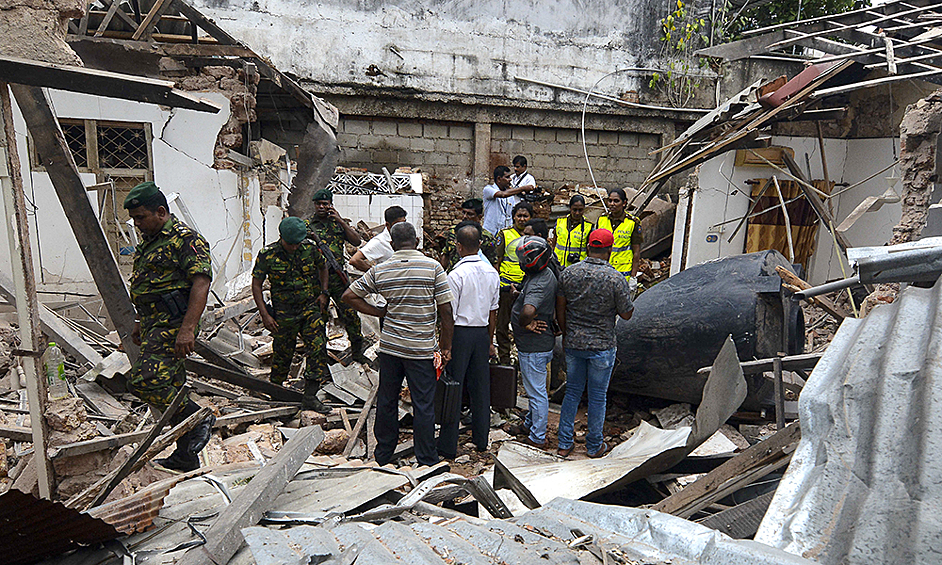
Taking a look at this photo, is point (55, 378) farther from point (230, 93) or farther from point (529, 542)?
point (230, 93)

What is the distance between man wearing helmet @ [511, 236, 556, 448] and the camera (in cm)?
436

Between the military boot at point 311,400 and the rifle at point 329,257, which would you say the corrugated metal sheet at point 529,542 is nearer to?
the military boot at point 311,400

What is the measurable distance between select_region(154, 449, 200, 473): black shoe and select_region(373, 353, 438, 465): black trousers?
1.21 m

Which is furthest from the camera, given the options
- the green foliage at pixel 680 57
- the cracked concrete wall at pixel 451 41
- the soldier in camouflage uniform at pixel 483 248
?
the green foliage at pixel 680 57

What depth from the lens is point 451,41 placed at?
35.4 ft

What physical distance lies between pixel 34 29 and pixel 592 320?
363cm

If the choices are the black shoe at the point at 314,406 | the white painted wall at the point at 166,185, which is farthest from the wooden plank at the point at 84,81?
the white painted wall at the point at 166,185

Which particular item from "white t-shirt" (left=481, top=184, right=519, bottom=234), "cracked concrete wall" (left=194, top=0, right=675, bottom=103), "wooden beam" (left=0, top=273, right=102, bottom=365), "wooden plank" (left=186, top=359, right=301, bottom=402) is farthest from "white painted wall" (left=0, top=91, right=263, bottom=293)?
"white t-shirt" (left=481, top=184, right=519, bottom=234)

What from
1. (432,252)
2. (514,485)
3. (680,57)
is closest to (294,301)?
(514,485)

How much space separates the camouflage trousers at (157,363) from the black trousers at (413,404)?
1315 mm

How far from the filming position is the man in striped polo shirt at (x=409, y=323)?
3.88 meters

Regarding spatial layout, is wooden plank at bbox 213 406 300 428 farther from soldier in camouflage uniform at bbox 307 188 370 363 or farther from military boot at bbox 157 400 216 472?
soldier in camouflage uniform at bbox 307 188 370 363

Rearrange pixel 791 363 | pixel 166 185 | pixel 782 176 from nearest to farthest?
pixel 791 363
pixel 166 185
pixel 782 176

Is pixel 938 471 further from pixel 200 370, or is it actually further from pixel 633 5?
pixel 633 5
